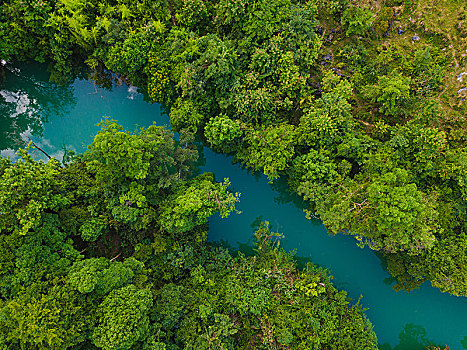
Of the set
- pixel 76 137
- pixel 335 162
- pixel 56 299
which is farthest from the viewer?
pixel 76 137

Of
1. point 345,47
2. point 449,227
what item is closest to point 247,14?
point 345,47

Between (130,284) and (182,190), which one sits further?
(182,190)

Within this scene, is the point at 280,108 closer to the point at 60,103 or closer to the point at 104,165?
the point at 104,165

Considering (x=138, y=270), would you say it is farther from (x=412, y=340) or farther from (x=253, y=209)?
(x=412, y=340)

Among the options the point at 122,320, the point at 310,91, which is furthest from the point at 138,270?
the point at 310,91

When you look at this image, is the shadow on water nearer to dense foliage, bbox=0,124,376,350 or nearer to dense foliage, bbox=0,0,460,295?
dense foliage, bbox=0,0,460,295

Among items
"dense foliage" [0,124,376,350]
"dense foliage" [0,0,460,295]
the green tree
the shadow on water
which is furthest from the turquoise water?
the green tree
